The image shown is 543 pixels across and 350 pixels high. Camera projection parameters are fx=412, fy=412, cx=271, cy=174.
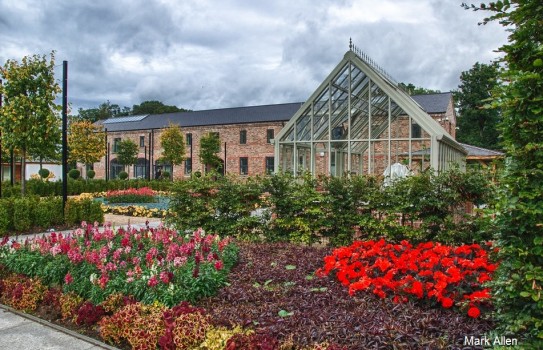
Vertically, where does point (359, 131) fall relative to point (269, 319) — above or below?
above

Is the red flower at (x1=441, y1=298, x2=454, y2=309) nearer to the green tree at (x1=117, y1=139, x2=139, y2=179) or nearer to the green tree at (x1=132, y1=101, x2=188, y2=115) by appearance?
the green tree at (x1=117, y1=139, x2=139, y2=179)

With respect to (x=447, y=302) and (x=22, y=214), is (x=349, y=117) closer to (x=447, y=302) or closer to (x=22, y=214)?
(x=447, y=302)

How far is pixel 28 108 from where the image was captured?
11680 mm

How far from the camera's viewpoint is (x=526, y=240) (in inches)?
104

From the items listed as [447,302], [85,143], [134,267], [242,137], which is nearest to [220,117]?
[242,137]

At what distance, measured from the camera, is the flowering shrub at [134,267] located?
13.9ft

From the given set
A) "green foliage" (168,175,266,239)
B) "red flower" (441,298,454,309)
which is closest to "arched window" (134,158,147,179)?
"green foliage" (168,175,266,239)

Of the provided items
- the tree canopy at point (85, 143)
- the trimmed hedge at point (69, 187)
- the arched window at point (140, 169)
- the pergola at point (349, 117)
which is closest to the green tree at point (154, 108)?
the arched window at point (140, 169)

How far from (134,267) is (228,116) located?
3651 cm

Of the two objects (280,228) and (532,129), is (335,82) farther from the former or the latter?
(532,129)

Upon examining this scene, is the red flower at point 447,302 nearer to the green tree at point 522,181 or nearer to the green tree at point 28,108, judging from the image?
the green tree at point 522,181

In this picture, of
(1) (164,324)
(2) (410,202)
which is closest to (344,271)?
(1) (164,324)

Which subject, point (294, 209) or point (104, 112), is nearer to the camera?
point (294, 209)

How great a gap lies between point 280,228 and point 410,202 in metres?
2.38
